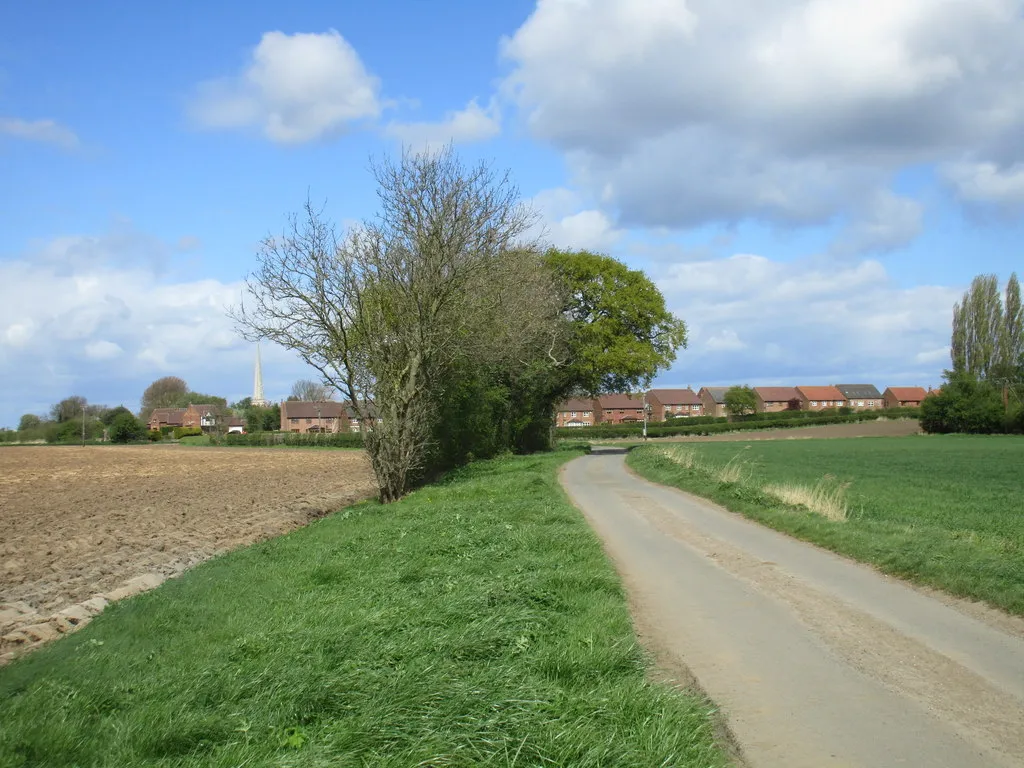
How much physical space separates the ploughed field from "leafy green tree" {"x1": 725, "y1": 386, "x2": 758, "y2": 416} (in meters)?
106

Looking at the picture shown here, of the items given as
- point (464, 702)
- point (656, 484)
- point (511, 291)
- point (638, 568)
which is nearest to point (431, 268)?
point (511, 291)

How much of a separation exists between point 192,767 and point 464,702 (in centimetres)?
156

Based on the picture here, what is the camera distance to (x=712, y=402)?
15325 centimetres

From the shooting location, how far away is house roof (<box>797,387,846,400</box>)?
162500 millimetres

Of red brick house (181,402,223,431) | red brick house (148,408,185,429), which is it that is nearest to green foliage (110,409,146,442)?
red brick house (181,402,223,431)

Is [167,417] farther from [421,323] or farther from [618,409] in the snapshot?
[421,323]

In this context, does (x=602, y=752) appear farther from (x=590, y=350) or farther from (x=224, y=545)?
(x=590, y=350)

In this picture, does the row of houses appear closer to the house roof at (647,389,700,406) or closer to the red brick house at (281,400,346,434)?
the house roof at (647,389,700,406)

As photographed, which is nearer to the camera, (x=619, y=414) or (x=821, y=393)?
(x=619, y=414)

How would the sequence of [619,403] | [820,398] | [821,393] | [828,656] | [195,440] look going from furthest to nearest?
[821,393]
[820,398]
[619,403]
[195,440]
[828,656]

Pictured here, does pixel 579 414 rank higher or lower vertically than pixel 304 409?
lower

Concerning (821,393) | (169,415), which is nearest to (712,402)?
(821,393)

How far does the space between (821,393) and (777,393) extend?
10.5 meters

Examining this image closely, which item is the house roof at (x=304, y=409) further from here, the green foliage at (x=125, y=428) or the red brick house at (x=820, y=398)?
the red brick house at (x=820, y=398)
